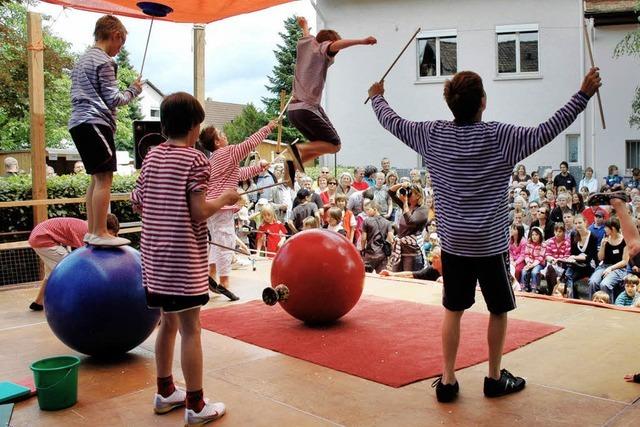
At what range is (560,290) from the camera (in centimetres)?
823

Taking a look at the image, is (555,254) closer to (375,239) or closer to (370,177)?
(375,239)

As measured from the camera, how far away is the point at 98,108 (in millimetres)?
5410

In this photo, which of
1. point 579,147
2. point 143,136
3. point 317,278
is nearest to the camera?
point 317,278

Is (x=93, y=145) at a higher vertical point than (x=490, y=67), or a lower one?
lower

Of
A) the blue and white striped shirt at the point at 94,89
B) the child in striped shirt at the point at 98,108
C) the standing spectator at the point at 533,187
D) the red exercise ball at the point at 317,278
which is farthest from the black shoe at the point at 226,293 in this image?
the standing spectator at the point at 533,187

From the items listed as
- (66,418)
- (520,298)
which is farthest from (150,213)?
(520,298)

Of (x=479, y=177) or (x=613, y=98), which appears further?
(x=613, y=98)

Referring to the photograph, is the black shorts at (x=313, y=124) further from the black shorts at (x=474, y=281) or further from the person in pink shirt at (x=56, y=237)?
the person in pink shirt at (x=56, y=237)

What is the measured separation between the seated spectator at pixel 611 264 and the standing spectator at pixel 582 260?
237 millimetres

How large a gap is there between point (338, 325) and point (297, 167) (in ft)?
4.85

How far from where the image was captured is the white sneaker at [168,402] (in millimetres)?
4016

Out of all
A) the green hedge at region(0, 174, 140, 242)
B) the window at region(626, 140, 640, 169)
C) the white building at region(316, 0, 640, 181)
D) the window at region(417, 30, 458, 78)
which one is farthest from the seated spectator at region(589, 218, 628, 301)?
the window at region(417, 30, 458, 78)

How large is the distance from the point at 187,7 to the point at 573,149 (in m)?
14.8

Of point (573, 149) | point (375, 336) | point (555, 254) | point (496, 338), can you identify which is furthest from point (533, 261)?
point (573, 149)
